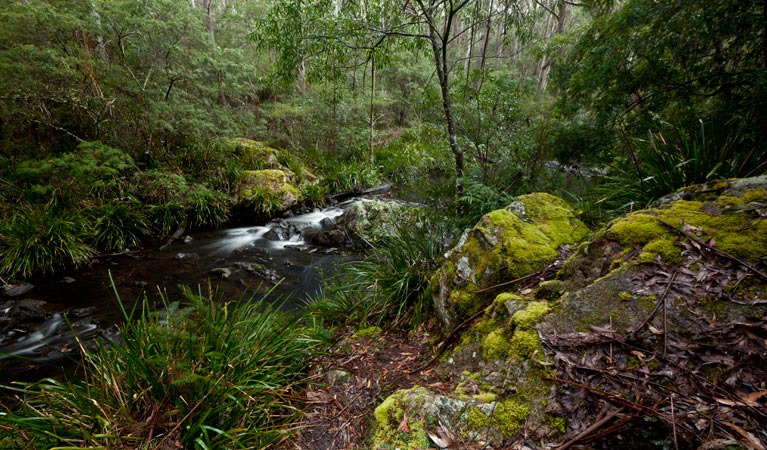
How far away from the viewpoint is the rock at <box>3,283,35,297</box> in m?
5.55

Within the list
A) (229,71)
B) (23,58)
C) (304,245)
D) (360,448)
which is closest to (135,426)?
(360,448)

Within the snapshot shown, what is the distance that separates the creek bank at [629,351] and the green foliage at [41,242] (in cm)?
779

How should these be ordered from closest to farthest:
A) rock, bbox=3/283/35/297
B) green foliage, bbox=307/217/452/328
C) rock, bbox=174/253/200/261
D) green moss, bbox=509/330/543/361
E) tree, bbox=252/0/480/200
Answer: green moss, bbox=509/330/543/361 → green foliage, bbox=307/217/452/328 → tree, bbox=252/0/480/200 → rock, bbox=3/283/35/297 → rock, bbox=174/253/200/261

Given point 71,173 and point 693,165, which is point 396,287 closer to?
point 693,165

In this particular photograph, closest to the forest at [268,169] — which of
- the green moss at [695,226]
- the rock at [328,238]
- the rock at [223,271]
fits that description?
the green moss at [695,226]

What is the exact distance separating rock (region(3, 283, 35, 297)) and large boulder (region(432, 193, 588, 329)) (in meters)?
7.29

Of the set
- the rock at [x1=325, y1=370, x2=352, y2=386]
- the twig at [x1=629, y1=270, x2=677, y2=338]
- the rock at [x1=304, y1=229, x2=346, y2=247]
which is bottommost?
the rock at [x1=304, y1=229, x2=346, y2=247]

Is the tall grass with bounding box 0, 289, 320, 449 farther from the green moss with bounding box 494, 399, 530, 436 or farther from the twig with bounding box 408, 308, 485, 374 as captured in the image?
the green moss with bounding box 494, 399, 530, 436

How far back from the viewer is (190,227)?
9148mm

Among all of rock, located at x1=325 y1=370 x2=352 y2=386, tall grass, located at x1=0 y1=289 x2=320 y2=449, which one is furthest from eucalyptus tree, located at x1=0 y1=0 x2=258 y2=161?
rock, located at x1=325 y1=370 x2=352 y2=386

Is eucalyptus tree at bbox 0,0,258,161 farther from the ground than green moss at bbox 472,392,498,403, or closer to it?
farther from the ground

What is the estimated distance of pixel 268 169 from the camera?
37.9ft

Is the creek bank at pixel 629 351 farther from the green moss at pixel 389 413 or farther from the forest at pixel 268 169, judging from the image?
the forest at pixel 268 169

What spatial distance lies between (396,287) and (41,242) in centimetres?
711
